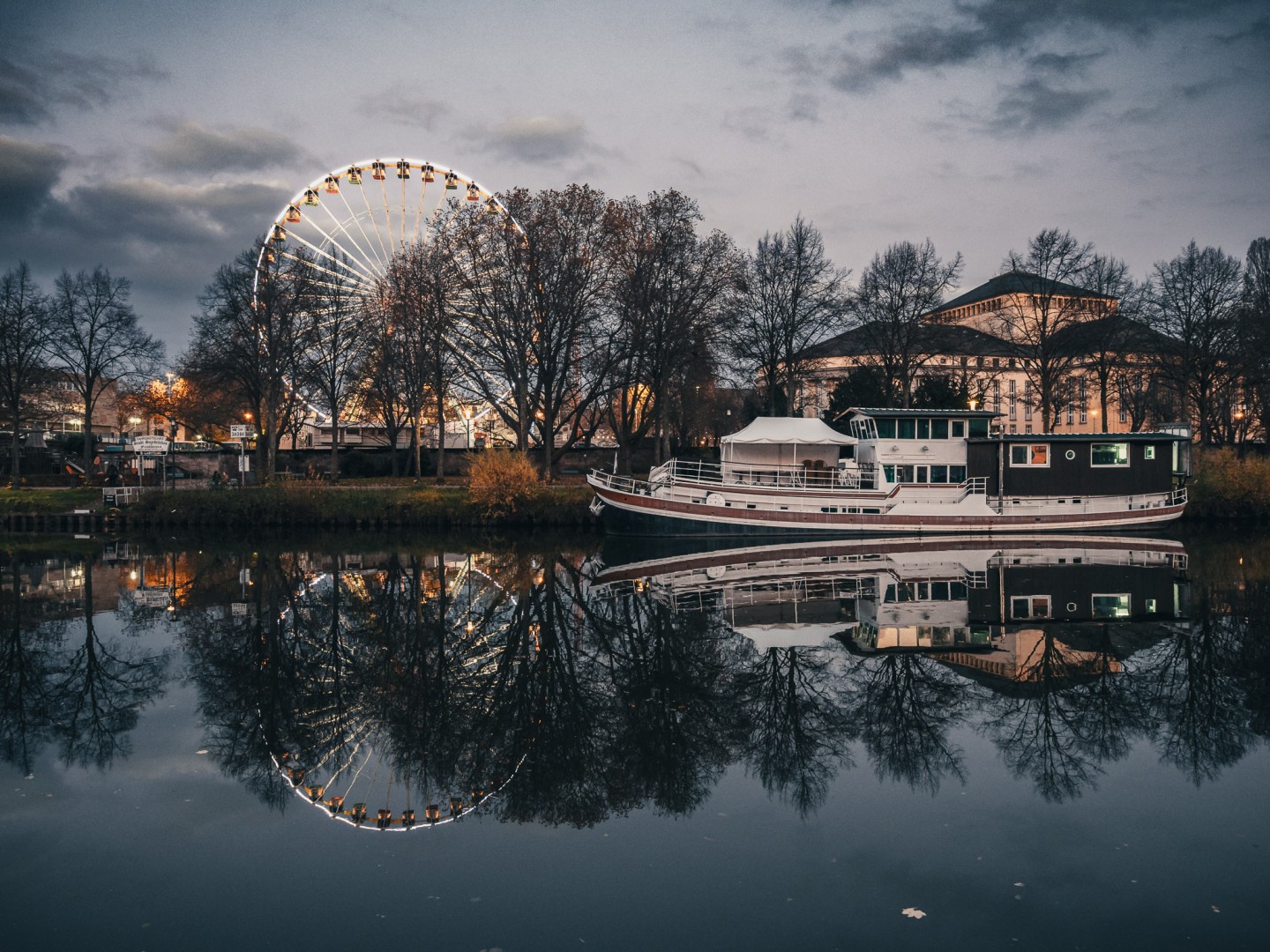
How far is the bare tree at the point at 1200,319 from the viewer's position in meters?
45.2

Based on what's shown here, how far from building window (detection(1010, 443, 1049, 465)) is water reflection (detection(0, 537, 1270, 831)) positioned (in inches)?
540

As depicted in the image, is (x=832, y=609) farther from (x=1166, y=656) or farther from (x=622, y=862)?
(x=622, y=862)

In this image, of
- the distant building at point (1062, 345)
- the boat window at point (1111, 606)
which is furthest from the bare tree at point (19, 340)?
the boat window at point (1111, 606)

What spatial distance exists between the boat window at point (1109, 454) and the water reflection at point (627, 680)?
1508cm

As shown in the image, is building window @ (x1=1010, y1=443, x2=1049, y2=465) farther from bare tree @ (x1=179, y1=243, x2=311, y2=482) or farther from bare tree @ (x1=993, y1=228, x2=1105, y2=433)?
bare tree @ (x1=179, y1=243, x2=311, y2=482)

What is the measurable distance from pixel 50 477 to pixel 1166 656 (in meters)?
57.0

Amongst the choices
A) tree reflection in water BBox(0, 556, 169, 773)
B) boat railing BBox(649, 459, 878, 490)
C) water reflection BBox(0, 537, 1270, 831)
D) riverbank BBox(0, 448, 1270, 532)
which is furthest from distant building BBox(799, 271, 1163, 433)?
tree reflection in water BBox(0, 556, 169, 773)

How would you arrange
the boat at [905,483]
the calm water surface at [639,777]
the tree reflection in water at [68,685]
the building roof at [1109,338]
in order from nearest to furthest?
the calm water surface at [639,777] → the tree reflection in water at [68,685] → the boat at [905,483] → the building roof at [1109,338]

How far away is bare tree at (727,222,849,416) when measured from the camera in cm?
4447

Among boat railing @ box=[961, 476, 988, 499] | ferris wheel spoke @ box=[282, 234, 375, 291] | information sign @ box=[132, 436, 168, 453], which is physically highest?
ferris wheel spoke @ box=[282, 234, 375, 291]

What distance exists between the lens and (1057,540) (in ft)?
111

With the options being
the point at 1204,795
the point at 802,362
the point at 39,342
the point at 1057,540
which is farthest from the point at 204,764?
the point at 39,342

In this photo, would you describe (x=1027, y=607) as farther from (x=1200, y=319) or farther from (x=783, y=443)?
(x=1200, y=319)

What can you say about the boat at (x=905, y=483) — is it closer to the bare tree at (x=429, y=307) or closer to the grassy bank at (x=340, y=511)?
the grassy bank at (x=340, y=511)
